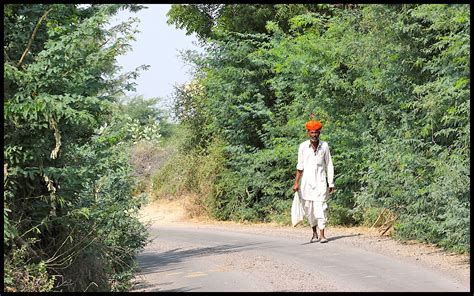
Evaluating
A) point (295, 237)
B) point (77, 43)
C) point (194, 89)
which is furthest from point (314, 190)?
point (194, 89)

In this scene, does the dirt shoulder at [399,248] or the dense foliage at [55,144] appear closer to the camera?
the dense foliage at [55,144]

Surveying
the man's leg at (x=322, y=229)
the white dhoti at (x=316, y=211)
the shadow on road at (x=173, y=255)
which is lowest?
the shadow on road at (x=173, y=255)

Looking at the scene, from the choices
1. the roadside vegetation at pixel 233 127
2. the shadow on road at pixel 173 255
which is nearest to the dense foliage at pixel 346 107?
the roadside vegetation at pixel 233 127

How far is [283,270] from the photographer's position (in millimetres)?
12922

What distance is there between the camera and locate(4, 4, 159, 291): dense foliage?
10320 mm

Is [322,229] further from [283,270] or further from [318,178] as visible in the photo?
[283,270]

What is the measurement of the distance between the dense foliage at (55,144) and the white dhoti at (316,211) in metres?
5.20

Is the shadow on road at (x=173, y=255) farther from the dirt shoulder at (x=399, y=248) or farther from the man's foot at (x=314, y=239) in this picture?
the man's foot at (x=314, y=239)

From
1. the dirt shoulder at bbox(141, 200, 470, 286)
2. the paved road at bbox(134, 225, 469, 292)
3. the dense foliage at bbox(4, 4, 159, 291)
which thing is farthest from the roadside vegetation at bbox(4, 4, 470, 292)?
the paved road at bbox(134, 225, 469, 292)

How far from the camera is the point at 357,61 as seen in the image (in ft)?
69.0

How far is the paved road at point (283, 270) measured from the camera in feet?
36.7

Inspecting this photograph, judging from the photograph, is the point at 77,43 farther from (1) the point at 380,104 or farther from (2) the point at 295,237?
(1) the point at 380,104

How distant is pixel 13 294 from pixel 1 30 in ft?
9.93

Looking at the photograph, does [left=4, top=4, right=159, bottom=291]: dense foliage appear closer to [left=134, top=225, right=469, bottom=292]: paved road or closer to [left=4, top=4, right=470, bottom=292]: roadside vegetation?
[left=4, top=4, right=470, bottom=292]: roadside vegetation
